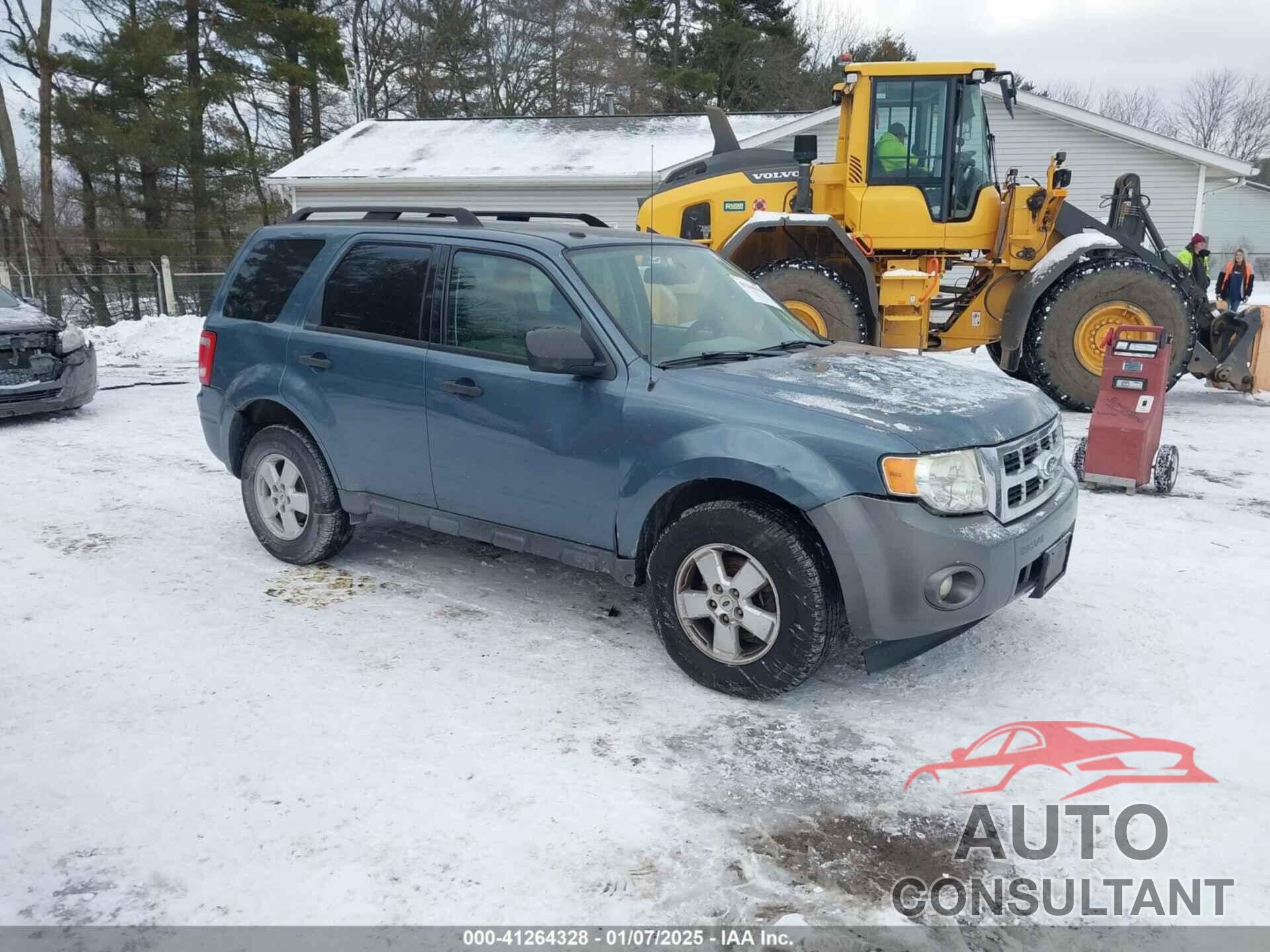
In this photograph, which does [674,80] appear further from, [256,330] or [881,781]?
[881,781]

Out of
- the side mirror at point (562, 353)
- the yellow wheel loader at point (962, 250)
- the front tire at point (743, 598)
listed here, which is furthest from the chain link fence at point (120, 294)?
the front tire at point (743, 598)

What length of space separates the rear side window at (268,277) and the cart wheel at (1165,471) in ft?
19.3

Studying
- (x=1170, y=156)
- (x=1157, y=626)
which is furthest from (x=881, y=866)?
(x=1170, y=156)

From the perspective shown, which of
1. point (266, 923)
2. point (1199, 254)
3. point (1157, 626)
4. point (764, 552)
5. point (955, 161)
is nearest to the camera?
point (266, 923)

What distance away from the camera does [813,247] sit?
A: 10133 mm

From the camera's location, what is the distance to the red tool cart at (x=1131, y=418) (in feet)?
22.0

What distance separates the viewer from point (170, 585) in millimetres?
5250

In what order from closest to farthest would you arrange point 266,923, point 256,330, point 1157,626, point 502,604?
1. point 266,923
2. point 1157,626
3. point 502,604
4. point 256,330

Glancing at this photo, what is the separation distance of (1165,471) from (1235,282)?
47.2 feet

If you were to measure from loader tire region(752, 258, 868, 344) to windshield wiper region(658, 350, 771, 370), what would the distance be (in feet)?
17.8

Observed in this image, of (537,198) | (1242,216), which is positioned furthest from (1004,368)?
(1242,216)

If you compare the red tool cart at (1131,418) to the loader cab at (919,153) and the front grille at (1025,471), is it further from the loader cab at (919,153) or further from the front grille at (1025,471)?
the loader cab at (919,153)

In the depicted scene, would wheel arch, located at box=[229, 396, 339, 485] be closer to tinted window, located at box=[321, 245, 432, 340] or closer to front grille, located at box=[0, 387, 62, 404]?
tinted window, located at box=[321, 245, 432, 340]

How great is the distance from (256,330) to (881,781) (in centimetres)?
412
